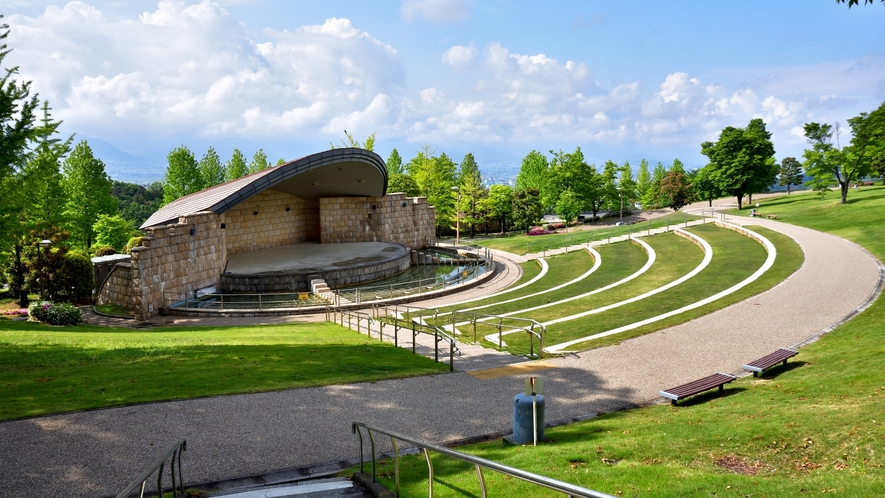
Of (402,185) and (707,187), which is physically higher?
(402,185)

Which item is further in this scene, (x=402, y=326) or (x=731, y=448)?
(x=402, y=326)

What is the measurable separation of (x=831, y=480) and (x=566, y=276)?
81.4ft

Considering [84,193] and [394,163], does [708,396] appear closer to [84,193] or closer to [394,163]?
[84,193]

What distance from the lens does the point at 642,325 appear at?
1652cm

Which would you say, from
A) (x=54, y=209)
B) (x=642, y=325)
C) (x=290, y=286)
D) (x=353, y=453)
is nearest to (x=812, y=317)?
(x=642, y=325)

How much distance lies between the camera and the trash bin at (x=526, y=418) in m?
8.16

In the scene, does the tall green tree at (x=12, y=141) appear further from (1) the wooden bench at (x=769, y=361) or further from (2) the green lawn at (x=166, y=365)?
(1) the wooden bench at (x=769, y=361)

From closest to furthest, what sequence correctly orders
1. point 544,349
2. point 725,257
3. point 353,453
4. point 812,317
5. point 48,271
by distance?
point 353,453, point 544,349, point 812,317, point 725,257, point 48,271

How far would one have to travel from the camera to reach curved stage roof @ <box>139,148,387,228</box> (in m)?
28.9

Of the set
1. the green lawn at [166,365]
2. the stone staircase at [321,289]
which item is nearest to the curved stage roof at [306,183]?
the stone staircase at [321,289]

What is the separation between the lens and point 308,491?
21.2 ft

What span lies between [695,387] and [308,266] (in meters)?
23.6

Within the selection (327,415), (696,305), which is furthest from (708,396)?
(696,305)

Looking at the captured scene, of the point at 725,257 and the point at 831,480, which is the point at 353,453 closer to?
the point at 831,480
